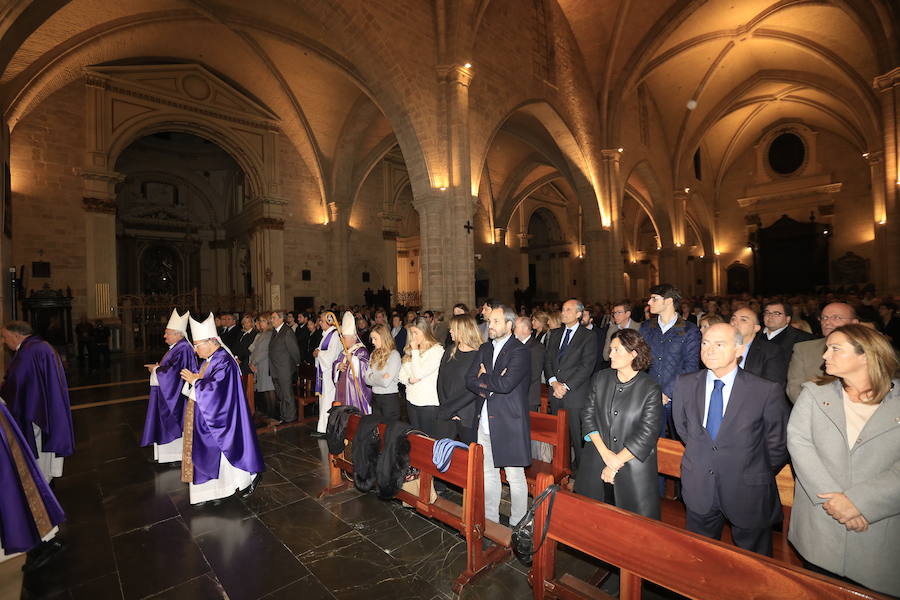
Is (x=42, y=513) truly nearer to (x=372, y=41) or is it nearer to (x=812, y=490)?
(x=812, y=490)

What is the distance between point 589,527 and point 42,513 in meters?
3.60

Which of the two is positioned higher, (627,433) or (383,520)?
(627,433)

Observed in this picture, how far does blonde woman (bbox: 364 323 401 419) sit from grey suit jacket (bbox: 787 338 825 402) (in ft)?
12.0

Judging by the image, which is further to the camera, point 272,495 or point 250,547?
point 272,495

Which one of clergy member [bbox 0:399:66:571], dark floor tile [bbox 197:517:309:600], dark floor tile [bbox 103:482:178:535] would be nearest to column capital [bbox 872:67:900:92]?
dark floor tile [bbox 197:517:309:600]

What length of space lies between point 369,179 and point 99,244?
10.8m

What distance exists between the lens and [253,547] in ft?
10.8

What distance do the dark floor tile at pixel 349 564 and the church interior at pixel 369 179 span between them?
2 centimetres

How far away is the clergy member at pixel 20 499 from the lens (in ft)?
8.93

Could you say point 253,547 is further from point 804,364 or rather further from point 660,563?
point 804,364

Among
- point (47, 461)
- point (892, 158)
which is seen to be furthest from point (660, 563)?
point (892, 158)

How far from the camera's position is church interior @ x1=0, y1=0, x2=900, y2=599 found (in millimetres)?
3688

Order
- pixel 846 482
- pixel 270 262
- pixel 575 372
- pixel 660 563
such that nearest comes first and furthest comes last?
pixel 660 563 → pixel 846 482 → pixel 575 372 → pixel 270 262

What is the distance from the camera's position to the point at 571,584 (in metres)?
2.35
